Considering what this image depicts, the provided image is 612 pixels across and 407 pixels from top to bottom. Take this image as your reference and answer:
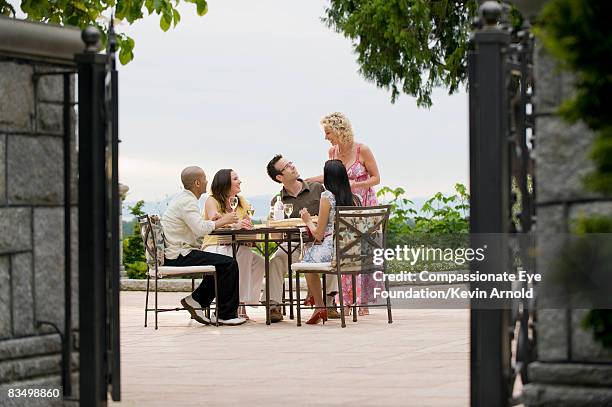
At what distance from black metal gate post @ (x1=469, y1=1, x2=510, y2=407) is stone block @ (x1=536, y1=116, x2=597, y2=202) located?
313mm

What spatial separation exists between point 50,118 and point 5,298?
84cm

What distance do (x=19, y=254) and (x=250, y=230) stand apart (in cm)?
496

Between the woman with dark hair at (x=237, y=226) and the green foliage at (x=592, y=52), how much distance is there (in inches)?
286

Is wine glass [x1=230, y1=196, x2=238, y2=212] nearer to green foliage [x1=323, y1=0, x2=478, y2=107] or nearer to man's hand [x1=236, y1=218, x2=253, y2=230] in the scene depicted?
man's hand [x1=236, y1=218, x2=253, y2=230]

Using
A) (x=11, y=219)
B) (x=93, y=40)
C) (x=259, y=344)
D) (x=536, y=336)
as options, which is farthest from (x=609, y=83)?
(x=259, y=344)

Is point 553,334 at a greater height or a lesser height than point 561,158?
lesser

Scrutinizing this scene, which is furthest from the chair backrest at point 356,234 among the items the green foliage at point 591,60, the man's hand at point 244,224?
the green foliage at point 591,60

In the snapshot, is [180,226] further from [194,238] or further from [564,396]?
[564,396]

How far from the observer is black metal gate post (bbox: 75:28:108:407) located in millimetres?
5070

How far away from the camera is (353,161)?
36.7 feet

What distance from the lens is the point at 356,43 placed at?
73.6ft

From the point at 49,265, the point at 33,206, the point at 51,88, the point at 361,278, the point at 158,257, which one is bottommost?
the point at 361,278

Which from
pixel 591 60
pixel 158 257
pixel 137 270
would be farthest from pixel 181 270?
pixel 591 60

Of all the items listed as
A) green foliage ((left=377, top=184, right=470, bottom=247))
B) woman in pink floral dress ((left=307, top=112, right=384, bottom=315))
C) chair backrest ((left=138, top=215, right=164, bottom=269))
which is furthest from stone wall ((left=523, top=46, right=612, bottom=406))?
green foliage ((left=377, top=184, right=470, bottom=247))
